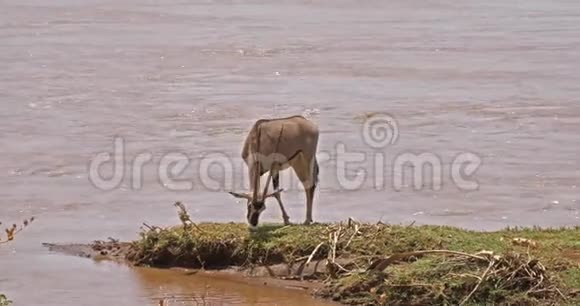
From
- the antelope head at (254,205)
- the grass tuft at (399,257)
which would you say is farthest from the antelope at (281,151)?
the grass tuft at (399,257)

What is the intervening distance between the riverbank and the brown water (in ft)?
1.08

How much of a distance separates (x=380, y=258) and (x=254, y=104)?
1096cm

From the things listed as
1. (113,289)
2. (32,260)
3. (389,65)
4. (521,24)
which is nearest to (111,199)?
(32,260)

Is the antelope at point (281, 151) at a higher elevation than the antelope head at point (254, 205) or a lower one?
higher

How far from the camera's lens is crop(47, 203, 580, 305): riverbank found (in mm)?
9516

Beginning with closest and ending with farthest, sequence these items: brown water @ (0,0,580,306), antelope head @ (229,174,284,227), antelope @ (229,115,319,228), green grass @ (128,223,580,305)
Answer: green grass @ (128,223,580,305) < antelope head @ (229,174,284,227) < antelope @ (229,115,319,228) < brown water @ (0,0,580,306)

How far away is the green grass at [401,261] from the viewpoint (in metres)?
9.50

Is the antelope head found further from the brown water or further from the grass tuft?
the brown water

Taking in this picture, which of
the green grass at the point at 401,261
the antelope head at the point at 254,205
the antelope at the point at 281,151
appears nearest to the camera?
the green grass at the point at 401,261

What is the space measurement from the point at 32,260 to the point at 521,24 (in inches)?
872

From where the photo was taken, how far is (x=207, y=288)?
34.5 ft

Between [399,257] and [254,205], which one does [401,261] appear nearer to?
[399,257]

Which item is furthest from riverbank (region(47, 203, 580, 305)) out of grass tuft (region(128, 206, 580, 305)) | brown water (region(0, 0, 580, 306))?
brown water (region(0, 0, 580, 306))

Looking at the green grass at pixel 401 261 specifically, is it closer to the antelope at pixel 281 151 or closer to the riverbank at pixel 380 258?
the riverbank at pixel 380 258
